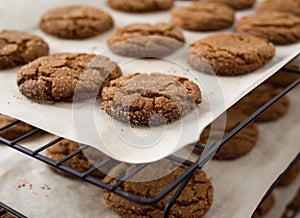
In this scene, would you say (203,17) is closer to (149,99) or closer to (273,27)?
(273,27)

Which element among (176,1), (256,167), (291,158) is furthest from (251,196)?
(176,1)

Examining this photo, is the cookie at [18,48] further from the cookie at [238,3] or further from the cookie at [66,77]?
the cookie at [238,3]

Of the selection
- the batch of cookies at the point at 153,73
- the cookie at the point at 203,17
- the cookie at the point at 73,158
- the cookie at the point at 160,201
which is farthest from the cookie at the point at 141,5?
the cookie at the point at 160,201

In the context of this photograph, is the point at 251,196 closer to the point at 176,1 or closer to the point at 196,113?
the point at 196,113

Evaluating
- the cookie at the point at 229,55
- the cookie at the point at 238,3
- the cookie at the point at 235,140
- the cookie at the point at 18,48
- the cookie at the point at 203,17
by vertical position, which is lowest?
the cookie at the point at 235,140

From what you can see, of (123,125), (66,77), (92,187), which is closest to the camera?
(123,125)

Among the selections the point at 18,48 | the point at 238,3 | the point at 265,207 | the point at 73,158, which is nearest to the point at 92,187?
the point at 73,158

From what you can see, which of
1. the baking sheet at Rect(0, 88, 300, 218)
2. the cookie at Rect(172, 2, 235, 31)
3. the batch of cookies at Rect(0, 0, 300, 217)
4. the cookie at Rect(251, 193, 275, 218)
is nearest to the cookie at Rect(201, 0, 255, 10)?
the batch of cookies at Rect(0, 0, 300, 217)
